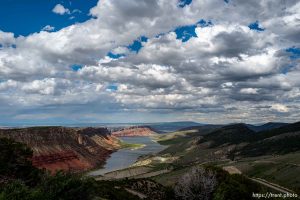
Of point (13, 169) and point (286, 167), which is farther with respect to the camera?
point (286, 167)

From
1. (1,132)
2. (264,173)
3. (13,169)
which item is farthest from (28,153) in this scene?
(1,132)

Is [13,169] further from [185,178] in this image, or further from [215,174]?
[215,174]

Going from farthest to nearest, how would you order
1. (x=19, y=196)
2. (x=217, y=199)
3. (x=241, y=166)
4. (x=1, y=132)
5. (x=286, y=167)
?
(x=1, y=132)
(x=241, y=166)
(x=286, y=167)
(x=217, y=199)
(x=19, y=196)

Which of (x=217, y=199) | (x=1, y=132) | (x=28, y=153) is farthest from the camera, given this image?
(x=1, y=132)

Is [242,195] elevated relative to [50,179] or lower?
lower

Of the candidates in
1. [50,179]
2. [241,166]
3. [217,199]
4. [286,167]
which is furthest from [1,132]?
[217,199]

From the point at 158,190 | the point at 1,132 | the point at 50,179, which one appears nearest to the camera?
the point at 50,179

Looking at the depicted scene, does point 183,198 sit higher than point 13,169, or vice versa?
point 13,169

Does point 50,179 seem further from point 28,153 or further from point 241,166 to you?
point 241,166

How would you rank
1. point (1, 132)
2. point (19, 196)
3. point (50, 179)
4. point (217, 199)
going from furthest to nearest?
point (1, 132), point (50, 179), point (217, 199), point (19, 196)
